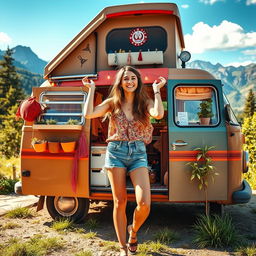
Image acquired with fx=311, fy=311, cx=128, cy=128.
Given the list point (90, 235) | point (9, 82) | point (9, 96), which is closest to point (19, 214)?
point (90, 235)

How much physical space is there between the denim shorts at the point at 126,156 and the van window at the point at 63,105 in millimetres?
1825

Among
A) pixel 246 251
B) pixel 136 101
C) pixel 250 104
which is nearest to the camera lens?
pixel 136 101

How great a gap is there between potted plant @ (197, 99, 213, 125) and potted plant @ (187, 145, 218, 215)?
1.49ft

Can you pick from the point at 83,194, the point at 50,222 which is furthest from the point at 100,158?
the point at 50,222

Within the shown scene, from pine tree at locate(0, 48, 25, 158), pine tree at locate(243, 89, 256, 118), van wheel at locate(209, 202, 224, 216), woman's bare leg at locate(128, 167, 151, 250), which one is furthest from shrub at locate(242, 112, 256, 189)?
pine tree at locate(243, 89, 256, 118)

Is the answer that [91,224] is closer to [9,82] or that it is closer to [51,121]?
[51,121]

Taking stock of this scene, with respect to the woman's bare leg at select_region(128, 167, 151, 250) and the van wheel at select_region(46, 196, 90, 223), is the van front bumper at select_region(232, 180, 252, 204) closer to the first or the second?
the woman's bare leg at select_region(128, 167, 151, 250)

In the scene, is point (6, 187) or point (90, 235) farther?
point (6, 187)

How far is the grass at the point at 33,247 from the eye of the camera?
3898 mm

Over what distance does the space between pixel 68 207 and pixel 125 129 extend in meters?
2.53

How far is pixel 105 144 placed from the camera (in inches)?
215

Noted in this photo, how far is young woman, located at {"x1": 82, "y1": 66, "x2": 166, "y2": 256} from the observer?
3453 mm

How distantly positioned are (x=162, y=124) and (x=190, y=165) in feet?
9.73

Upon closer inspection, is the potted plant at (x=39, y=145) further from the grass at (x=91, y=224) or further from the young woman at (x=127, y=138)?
the young woman at (x=127, y=138)
